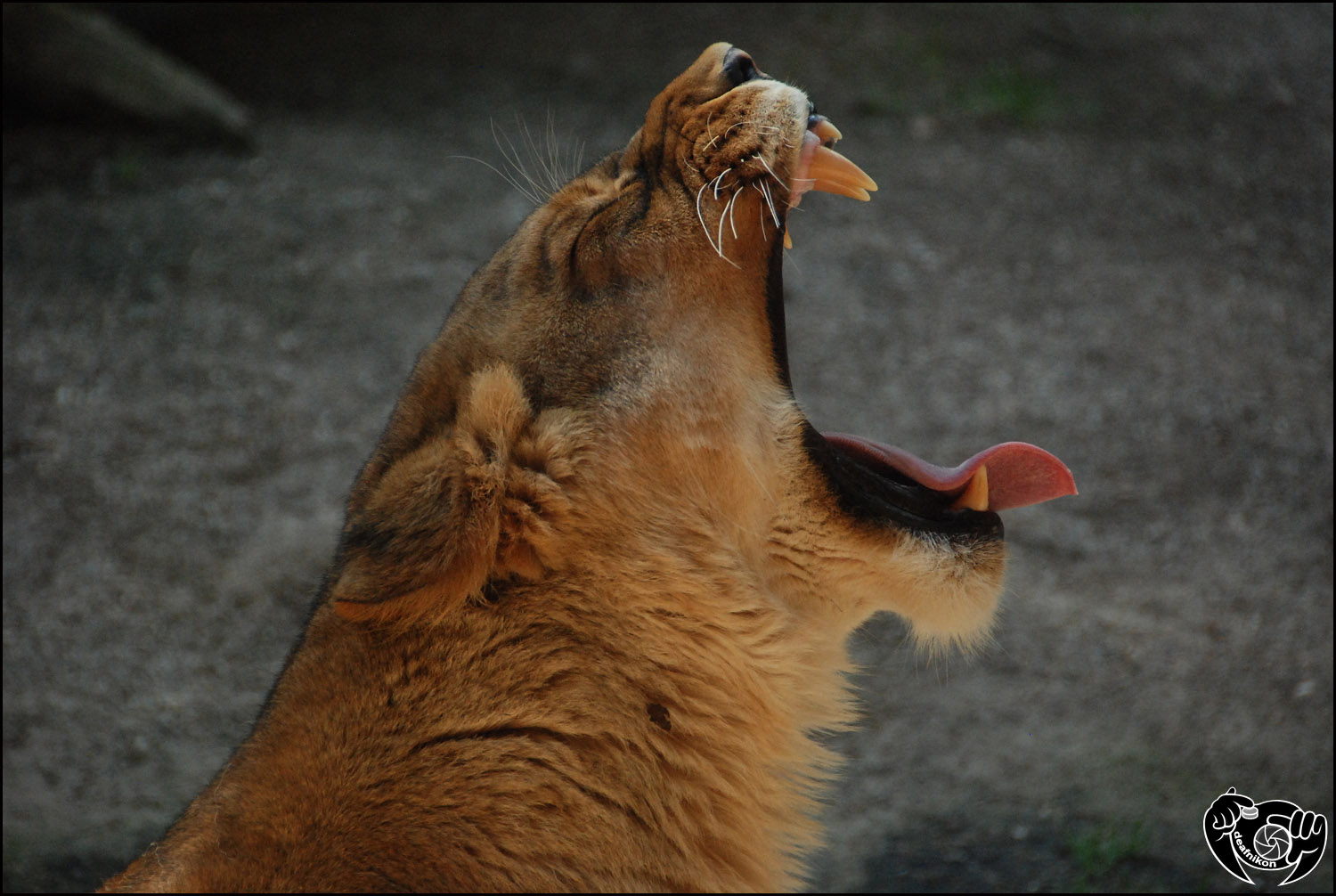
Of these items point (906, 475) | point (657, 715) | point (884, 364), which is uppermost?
point (906, 475)

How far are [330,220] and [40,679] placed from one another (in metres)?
3.59

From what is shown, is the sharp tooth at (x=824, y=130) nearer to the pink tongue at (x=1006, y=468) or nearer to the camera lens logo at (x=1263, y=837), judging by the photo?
the pink tongue at (x=1006, y=468)

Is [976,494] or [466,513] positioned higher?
[466,513]

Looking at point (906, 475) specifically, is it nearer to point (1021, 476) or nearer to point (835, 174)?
point (1021, 476)

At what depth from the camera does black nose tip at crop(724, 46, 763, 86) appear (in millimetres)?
2547

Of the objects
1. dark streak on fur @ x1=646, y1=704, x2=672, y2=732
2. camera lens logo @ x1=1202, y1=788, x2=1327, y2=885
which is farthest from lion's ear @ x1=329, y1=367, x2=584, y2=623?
camera lens logo @ x1=1202, y1=788, x2=1327, y2=885

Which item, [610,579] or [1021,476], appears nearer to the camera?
[610,579]

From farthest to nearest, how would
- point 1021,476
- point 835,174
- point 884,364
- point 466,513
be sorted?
point 884,364
point 1021,476
point 835,174
point 466,513

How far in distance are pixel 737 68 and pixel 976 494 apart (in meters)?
1.17

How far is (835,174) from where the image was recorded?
256 centimetres

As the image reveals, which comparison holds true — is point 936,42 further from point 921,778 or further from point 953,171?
point 921,778

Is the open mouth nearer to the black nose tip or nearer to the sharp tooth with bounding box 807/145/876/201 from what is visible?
the sharp tooth with bounding box 807/145/876/201

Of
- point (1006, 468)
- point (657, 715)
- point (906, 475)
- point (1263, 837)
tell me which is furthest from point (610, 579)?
point (1263, 837)

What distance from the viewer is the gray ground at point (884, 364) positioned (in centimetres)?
427
